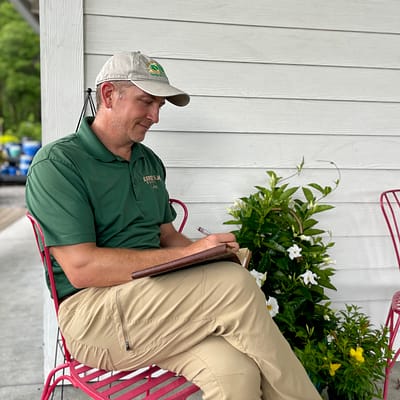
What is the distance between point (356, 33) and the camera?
2.45 metres

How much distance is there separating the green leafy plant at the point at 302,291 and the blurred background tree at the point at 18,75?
1524 cm

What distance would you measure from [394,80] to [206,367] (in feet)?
5.84

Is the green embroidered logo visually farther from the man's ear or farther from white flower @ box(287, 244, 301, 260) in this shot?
white flower @ box(287, 244, 301, 260)

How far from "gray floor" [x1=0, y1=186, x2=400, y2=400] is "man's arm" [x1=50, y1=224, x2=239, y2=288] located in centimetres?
107

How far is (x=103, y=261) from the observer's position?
1.50 meters

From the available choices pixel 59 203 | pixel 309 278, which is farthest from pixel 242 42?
pixel 59 203

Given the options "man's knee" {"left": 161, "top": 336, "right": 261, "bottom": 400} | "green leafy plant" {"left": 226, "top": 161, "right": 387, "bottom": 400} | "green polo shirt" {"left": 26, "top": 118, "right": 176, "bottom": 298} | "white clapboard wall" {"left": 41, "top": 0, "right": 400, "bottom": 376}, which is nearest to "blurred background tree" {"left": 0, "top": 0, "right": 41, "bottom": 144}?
"white clapboard wall" {"left": 41, "top": 0, "right": 400, "bottom": 376}

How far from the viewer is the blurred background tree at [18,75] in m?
17.0

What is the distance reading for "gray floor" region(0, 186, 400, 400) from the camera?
7.88 ft

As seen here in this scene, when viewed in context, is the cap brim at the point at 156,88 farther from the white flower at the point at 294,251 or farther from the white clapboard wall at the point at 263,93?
the white flower at the point at 294,251

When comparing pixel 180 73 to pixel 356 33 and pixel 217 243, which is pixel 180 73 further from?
pixel 217 243

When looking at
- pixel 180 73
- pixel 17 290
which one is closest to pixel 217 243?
pixel 180 73

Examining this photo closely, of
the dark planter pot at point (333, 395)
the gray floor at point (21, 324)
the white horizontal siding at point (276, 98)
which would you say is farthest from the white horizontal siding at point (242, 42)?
the gray floor at point (21, 324)

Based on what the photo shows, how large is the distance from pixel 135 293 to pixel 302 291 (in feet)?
2.93
